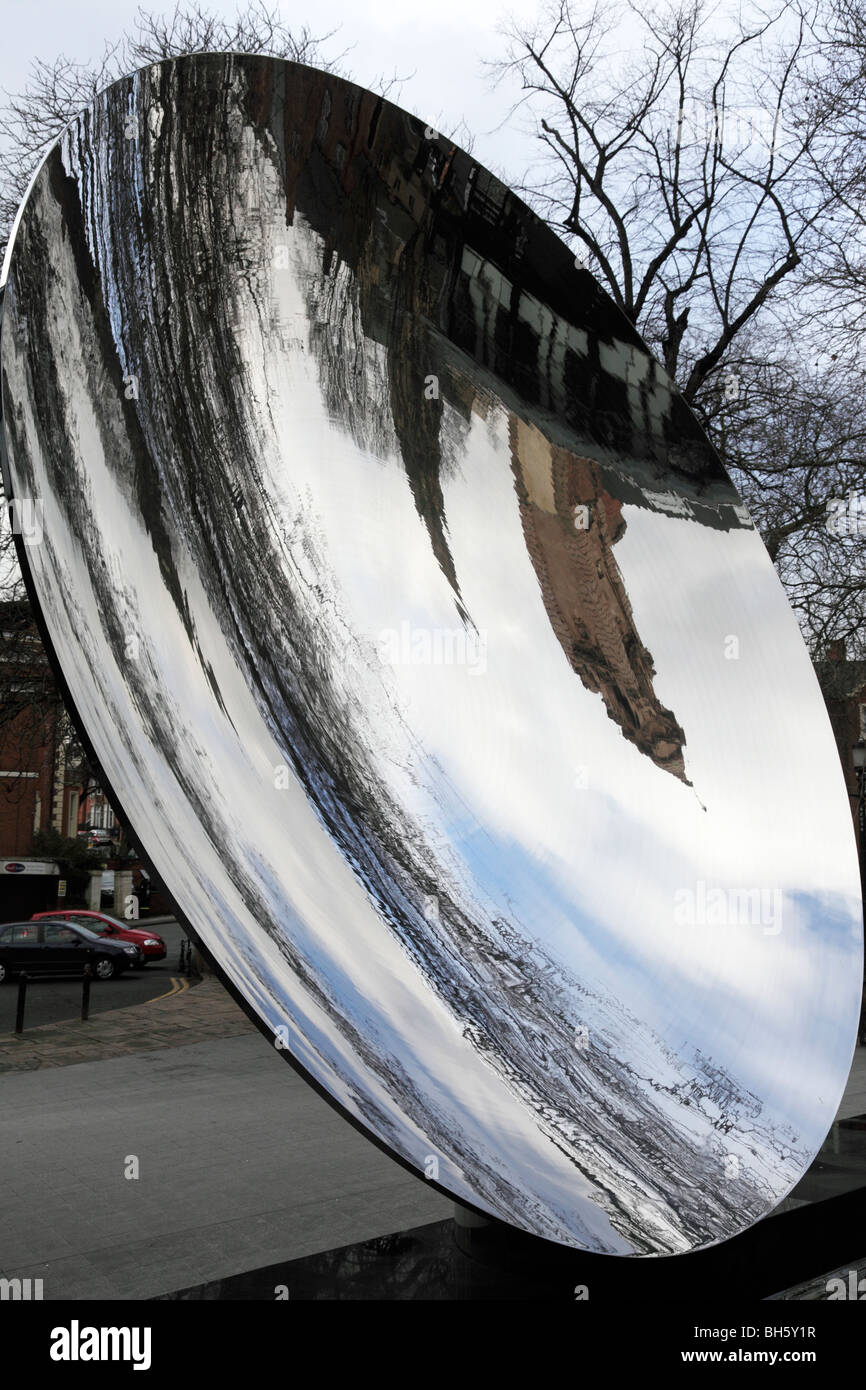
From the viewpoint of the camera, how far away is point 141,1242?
5809 millimetres

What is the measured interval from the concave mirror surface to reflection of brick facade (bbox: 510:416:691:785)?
13 millimetres

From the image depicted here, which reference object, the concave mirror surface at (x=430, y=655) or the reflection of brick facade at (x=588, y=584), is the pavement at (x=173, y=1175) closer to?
the concave mirror surface at (x=430, y=655)

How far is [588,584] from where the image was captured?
182 inches

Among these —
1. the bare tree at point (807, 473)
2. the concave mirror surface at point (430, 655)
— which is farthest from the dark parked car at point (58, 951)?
the concave mirror surface at point (430, 655)

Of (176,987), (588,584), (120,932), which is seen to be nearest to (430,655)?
(588,584)

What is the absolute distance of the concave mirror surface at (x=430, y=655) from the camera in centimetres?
271

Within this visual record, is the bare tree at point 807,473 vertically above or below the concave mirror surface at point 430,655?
above

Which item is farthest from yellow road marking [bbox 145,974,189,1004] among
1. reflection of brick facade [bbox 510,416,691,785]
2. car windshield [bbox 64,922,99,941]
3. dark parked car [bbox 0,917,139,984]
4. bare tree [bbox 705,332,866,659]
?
reflection of brick facade [bbox 510,416,691,785]

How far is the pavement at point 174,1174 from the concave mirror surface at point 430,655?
2.91m

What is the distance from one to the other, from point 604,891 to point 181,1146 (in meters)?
5.33

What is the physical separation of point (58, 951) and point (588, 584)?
20.3m

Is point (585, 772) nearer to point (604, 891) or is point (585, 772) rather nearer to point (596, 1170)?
point (604, 891)

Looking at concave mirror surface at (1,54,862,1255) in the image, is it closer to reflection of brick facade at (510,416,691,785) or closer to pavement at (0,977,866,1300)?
reflection of brick facade at (510,416,691,785)
